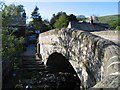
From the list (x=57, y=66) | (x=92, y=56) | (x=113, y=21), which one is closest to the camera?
(x=92, y=56)

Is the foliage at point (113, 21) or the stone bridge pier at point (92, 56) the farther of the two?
the foliage at point (113, 21)

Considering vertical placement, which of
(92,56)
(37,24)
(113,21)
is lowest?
(92,56)

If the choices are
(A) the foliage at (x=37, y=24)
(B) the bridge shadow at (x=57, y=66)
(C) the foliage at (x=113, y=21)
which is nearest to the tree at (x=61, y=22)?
(A) the foliage at (x=37, y=24)

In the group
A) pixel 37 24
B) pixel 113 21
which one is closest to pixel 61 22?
pixel 37 24

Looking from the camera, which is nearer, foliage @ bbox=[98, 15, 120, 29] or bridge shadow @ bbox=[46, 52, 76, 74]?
bridge shadow @ bbox=[46, 52, 76, 74]

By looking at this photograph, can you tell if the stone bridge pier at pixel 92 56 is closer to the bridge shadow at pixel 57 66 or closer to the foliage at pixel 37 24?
the bridge shadow at pixel 57 66

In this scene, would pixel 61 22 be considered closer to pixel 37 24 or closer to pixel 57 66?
pixel 37 24

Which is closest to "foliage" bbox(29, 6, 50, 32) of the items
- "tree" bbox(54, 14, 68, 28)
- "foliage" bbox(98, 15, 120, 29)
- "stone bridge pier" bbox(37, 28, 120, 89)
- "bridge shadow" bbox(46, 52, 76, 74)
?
"tree" bbox(54, 14, 68, 28)

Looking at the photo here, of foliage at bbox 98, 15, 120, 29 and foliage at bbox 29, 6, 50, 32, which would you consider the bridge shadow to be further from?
foliage at bbox 98, 15, 120, 29

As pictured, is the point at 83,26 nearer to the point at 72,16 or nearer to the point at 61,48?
the point at 72,16

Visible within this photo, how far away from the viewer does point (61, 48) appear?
12.8 meters

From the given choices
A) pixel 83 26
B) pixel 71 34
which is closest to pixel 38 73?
pixel 71 34

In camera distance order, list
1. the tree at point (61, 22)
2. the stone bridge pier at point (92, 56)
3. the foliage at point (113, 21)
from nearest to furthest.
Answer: the stone bridge pier at point (92, 56) → the tree at point (61, 22) → the foliage at point (113, 21)

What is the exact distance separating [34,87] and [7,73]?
2.09 meters
